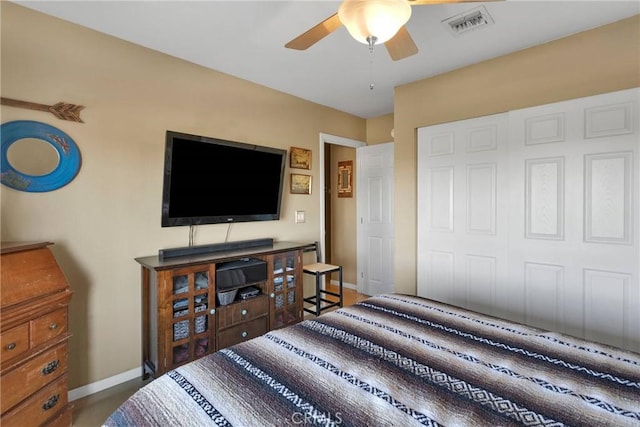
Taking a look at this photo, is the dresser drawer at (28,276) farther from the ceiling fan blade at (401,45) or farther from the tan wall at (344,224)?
the tan wall at (344,224)

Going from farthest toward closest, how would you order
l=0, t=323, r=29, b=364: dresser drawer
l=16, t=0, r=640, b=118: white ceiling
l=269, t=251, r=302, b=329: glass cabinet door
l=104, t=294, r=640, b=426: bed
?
l=269, t=251, r=302, b=329: glass cabinet door
l=16, t=0, r=640, b=118: white ceiling
l=0, t=323, r=29, b=364: dresser drawer
l=104, t=294, r=640, b=426: bed

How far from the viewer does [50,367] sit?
1654mm

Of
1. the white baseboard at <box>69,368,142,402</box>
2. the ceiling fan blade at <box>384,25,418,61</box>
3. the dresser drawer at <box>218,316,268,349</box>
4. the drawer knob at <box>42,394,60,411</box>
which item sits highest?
the ceiling fan blade at <box>384,25,418,61</box>

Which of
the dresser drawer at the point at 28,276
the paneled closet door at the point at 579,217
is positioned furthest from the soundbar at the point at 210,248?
the paneled closet door at the point at 579,217

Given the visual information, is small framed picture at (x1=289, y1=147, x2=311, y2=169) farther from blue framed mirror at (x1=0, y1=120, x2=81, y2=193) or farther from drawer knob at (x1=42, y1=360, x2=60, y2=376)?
drawer knob at (x1=42, y1=360, x2=60, y2=376)

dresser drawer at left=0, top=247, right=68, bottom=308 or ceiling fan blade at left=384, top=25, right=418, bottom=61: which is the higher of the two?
ceiling fan blade at left=384, top=25, right=418, bottom=61

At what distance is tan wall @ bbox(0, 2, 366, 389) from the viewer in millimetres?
1892

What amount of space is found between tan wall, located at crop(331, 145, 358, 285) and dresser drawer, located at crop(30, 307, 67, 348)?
11.1ft

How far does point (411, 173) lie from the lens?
313 centimetres

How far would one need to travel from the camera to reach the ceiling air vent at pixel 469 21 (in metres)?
1.98

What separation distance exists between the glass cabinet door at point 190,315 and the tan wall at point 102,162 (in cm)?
42

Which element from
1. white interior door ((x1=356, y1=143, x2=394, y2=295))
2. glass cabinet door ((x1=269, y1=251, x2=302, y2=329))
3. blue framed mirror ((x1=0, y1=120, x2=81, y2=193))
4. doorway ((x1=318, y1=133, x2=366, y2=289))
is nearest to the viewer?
blue framed mirror ((x1=0, y1=120, x2=81, y2=193))

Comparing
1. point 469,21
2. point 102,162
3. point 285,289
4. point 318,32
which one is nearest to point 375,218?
point 285,289

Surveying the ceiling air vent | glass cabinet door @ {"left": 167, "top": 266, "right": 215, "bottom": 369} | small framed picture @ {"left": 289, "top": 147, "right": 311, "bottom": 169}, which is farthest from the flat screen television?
the ceiling air vent
